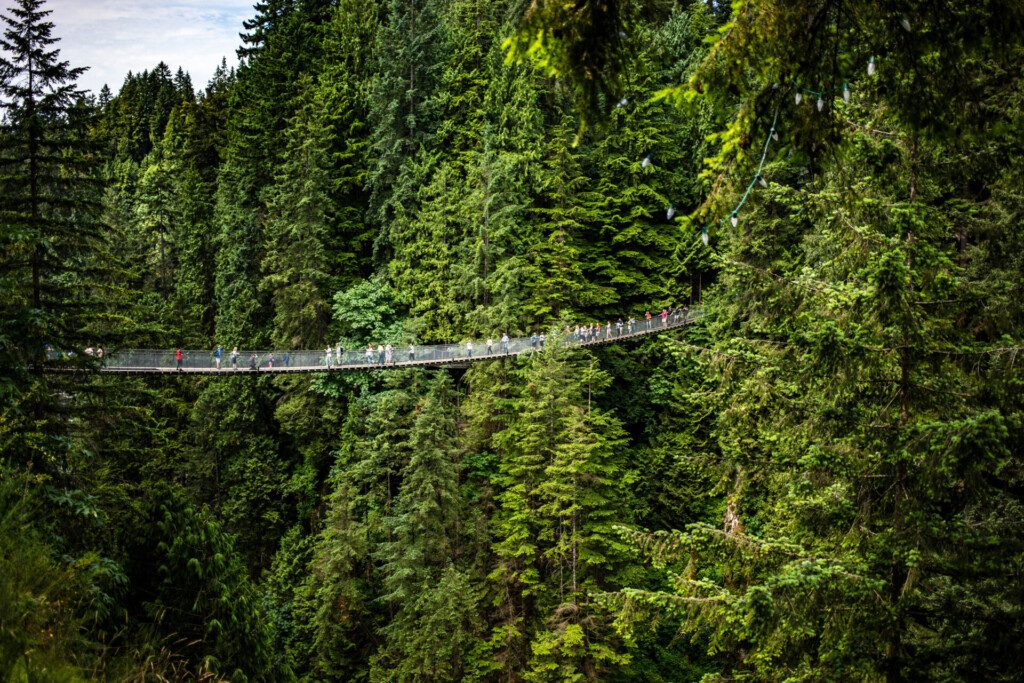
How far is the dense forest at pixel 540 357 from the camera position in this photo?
4.12 metres

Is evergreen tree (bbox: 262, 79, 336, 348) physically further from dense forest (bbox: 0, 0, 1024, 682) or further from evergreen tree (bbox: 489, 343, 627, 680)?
evergreen tree (bbox: 489, 343, 627, 680)

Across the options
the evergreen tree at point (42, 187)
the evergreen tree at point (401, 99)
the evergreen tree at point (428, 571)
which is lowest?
the evergreen tree at point (428, 571)

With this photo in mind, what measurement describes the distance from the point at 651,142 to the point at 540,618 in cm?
1662

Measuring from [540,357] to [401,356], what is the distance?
4.86 metres

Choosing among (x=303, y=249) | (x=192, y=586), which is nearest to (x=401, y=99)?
(x=303, y=249)

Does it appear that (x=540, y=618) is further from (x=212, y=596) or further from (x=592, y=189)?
(x=592, y=189)

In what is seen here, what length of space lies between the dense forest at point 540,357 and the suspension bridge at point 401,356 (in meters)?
0.64

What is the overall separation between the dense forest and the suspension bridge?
2.11 ft

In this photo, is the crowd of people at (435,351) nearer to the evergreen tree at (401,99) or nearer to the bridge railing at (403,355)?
the bridge railing at (403,355)

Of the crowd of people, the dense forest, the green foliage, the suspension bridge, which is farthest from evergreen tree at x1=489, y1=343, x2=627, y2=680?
the green foliage

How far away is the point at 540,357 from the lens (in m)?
19.4

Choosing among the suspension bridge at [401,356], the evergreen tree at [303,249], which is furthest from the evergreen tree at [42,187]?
the evergreen tree at [303,249]

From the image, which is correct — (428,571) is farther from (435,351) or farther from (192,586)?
(192,586)

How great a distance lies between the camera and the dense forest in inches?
162
